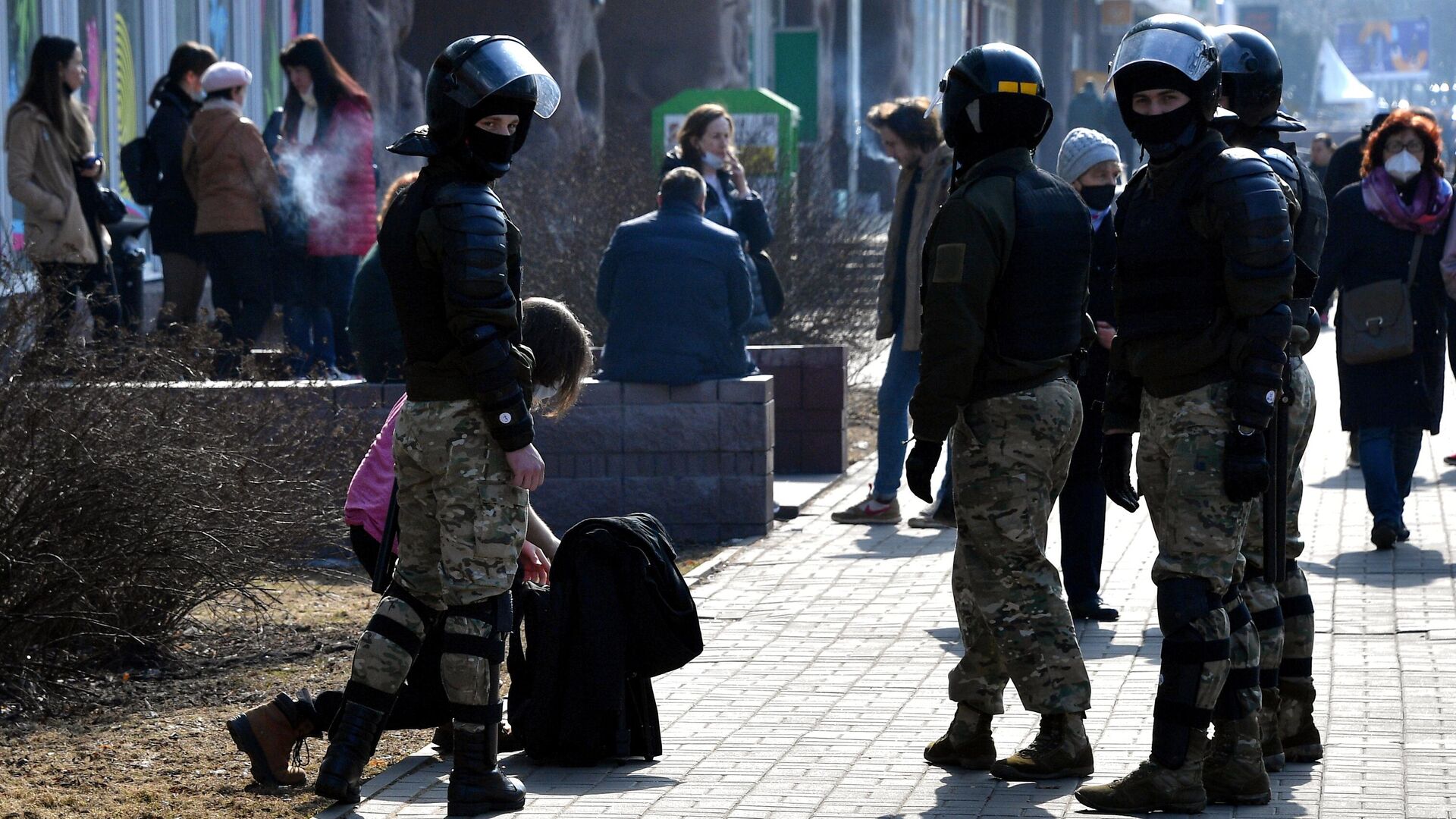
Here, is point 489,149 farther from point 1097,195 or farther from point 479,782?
point 1097,195

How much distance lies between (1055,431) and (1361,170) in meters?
4.60

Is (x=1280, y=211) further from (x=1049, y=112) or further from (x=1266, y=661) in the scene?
(x=1266, y=661)

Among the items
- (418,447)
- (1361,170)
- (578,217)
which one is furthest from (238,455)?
(578,217)

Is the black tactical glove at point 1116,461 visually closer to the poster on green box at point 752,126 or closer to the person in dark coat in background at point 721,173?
the person in dark coat in background at point 721,173

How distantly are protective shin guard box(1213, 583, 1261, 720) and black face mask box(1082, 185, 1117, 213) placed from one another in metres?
2.77

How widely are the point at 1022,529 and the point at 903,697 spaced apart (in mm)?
1188

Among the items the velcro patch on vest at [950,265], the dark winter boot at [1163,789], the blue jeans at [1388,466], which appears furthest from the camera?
the blue jeans at [1388,466]

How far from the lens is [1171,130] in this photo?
15.1ft

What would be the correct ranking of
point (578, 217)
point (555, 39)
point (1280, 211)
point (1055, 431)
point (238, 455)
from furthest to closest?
point (555, 39)
point (578, 217)
point (238, 455)
point (1055, 431)
point (1280, 211)

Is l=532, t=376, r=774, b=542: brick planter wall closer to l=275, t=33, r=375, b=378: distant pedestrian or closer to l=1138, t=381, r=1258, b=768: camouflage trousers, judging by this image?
l=275, t=33, r=375, b=378: distant pedestrian

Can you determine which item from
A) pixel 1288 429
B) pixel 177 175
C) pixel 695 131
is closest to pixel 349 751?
pixel 1288 429

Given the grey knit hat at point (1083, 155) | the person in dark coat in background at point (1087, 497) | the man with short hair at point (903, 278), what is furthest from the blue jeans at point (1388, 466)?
the grey knit hat at point (1083, 155)

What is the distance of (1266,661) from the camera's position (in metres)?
4.91

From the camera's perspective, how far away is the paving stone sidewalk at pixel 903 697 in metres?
4.80
